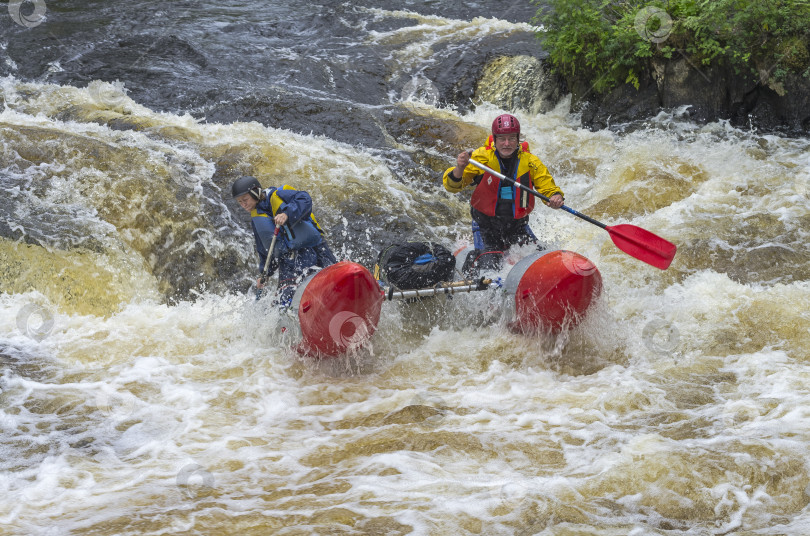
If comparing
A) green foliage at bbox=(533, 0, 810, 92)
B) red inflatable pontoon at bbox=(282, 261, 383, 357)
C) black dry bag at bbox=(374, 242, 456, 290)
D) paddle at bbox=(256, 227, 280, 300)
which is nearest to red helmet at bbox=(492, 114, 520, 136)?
black dry bag at bbox=(374, 242, 456, 290)

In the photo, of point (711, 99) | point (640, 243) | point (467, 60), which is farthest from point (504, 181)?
point (467, 60)

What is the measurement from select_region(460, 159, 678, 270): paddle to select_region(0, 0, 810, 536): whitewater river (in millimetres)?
465

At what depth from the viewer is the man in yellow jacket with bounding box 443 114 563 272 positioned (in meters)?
5.37

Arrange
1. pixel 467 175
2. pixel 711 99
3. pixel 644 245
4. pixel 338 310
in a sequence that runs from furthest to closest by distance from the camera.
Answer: pixel 711 99, pixel 467 175, pixel 644 245, pixel 338 310

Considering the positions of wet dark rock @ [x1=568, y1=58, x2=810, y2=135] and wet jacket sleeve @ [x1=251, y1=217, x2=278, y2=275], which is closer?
wet jacket sleeve @ [x1=251, y1=217, x2=278, y2=275]

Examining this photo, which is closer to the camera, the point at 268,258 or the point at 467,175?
the point at 268,258

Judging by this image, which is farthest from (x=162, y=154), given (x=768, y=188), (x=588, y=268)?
(x=768, y=188)

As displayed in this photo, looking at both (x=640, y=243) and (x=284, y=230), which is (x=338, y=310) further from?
(x=640, y=243)

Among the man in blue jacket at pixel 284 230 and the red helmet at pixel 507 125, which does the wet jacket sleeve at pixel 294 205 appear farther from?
the red helmet at pixel 507 125

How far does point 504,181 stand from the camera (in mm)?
5523

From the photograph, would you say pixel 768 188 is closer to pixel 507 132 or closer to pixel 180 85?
pixel 507 132

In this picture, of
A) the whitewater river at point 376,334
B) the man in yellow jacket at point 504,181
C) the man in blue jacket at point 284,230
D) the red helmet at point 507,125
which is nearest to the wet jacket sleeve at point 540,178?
the man in yellow jacket at point 504,181

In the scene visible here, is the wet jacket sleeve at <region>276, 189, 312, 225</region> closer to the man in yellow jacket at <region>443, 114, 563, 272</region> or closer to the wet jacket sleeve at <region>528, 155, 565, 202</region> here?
the man in yellow jacket at <region>443, 114, 563, 272</region>

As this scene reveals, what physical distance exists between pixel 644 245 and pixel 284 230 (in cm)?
255
